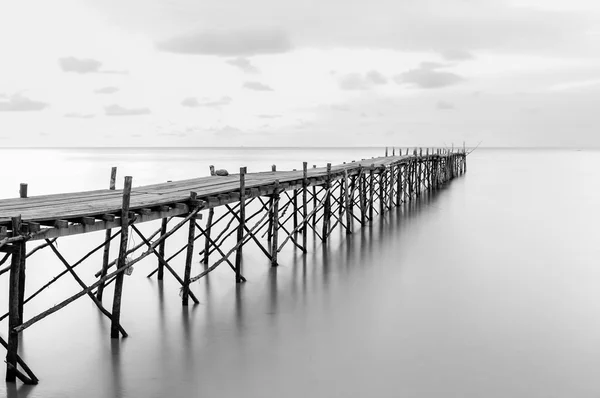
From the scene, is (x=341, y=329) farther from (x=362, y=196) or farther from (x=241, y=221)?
(x=362, y=196)

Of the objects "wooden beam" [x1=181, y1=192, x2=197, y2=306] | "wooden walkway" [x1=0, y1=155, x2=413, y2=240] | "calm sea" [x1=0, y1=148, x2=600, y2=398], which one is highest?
"wooden walkway" [x1=0, y1=155, x2=413, y2=240]

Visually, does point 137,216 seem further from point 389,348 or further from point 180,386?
point 389,348

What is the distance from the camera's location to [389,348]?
30.3ft

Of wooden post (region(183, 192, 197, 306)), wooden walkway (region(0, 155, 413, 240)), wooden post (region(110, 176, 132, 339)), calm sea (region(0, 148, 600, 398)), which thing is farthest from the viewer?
wooden post (region(183, 192, 197, 306))

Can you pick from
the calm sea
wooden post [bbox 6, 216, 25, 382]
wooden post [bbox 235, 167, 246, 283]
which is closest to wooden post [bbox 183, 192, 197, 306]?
the calm sea

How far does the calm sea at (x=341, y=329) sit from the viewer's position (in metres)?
7.80

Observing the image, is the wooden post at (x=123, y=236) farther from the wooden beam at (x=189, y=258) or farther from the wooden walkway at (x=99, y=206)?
the wooden beam at (x=189, y=258)

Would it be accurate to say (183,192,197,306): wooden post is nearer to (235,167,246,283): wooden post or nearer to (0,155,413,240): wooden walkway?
(0,155,413,240): wooden walkway

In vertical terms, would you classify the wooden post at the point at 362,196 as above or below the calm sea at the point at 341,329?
above

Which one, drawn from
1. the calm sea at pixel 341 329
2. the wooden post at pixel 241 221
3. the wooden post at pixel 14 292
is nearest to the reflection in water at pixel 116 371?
the calm sea at pixel 341 329

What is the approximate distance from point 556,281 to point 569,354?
5112mm

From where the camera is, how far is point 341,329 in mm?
10102

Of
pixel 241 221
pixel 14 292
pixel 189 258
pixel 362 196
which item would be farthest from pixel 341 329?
pixel 362 196

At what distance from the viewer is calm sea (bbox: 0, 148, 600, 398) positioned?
25.6 feet
